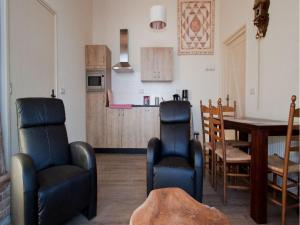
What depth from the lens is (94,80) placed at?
4.43 m

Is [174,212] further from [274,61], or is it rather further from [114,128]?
[114,128]

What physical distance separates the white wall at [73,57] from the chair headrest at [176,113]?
178cm

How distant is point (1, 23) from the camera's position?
1981 millimetres

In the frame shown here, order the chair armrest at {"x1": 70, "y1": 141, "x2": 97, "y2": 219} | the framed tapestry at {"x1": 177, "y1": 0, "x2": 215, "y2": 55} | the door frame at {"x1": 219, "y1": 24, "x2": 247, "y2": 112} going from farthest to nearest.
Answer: the framed tapestry at {"x1": 177, "y1": 0, "x2": 215, "y2": 55}
the door frame at {"x1": 219, "y1": 24, "x2": 247, "y2": 112}
the chair armrest at {"x1": 70, "y1": 141, "x2": 97, "y2": 219}

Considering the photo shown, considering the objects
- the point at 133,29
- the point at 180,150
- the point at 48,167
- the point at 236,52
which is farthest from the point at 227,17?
the point at 48,167

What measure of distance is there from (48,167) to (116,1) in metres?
4.31

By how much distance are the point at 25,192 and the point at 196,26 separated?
15.3ft

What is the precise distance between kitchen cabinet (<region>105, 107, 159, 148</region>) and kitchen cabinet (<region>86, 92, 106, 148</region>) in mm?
108

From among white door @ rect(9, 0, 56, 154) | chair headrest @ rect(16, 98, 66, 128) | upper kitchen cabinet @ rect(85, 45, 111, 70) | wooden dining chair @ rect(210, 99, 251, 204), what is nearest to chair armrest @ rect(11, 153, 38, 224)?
chair headrest @ rect(16, 98, 66, 128)

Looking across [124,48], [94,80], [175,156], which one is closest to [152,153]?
[175,156]

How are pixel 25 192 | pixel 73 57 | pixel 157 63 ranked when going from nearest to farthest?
pixel 25 192, pixel 73 57, pixel 157 63

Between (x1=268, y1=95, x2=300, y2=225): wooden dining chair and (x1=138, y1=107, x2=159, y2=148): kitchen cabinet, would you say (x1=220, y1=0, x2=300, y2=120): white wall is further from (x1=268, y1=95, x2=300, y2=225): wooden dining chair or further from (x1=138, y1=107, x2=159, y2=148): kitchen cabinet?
(x1=138, y1=107, x2=159, y2=148): kitchen cabinet

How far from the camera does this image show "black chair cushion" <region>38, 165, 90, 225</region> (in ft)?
4.79

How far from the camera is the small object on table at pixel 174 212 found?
89 cm
